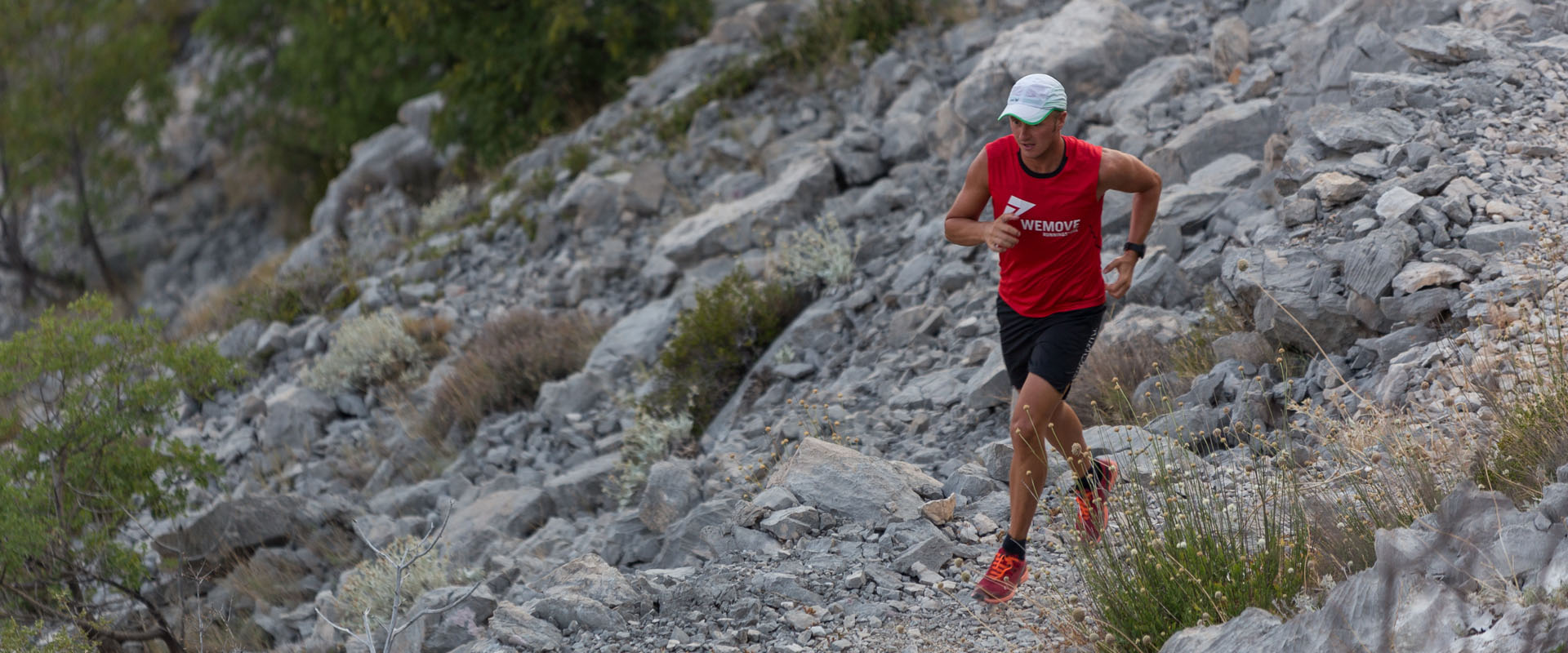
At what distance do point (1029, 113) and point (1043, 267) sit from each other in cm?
66

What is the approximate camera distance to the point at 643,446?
26.2 ft

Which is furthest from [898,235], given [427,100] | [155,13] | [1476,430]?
[155,13]

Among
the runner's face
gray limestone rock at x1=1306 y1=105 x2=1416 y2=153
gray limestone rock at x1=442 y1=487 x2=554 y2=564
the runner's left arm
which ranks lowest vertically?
gray limestone rock at x1=442 y1=487 x2=554 y2=564

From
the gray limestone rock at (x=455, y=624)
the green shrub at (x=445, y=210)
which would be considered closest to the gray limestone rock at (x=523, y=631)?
the gray limestone rock at (x=455, y=624)

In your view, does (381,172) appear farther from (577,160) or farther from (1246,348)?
(1246,348)

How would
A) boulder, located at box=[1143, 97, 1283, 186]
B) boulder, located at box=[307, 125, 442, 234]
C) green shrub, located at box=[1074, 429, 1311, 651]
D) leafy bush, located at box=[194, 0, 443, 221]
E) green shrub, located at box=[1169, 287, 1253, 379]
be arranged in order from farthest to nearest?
leafy bush, located at box=[194, 0, 443, 221]
boulder, located at box=[307, 125, 442, 234]
boulder, located at box=[1143, 97, 1283, 186]
green shrub, located at box=[1169, 287, 1253, 379]
green shrub, located at box=[1074, 429, 1311, 651]

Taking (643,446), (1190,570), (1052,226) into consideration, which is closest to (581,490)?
(643,446)

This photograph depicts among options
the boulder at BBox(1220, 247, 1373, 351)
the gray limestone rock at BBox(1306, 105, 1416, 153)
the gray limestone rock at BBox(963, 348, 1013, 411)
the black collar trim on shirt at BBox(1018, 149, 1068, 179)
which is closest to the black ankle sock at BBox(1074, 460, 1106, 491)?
the black collar trim on shirt at BBox(1018, 149, 1068, 179)

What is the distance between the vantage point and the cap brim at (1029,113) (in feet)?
13.8

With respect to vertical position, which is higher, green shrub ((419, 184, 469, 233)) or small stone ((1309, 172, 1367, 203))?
small stone ((1309, 172, 1367, 203))

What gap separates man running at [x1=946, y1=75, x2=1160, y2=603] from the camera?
14.2ft

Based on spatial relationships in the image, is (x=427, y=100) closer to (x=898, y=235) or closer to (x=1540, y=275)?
(x=898, y=235)

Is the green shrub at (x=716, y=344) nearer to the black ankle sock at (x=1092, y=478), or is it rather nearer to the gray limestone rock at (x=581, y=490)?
the gray limestone rock at (x=581, y=490)

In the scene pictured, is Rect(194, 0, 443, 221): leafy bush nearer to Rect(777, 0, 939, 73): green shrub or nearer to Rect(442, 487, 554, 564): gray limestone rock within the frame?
Rect(777, 0, 939, 73): green shrub
